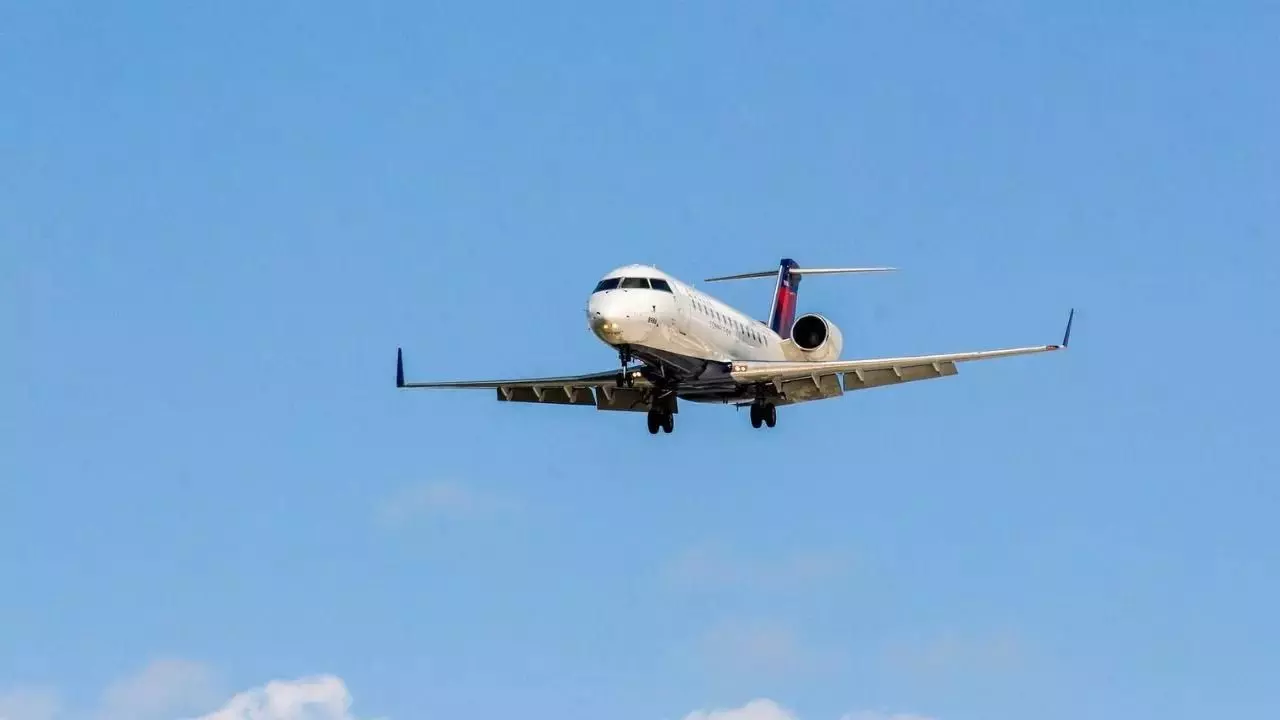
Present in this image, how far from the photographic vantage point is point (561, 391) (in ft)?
147

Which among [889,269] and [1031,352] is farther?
[889,269]

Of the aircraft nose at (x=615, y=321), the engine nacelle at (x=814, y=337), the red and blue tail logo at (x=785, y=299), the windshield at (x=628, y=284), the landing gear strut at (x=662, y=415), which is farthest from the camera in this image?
the red and blue tail logo at (x=785, y=299)

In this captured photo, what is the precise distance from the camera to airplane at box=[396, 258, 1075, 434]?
39.7 m

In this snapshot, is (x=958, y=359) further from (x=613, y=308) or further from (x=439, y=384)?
(x=439, y=384)

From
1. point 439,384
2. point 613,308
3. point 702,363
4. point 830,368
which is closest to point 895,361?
point 830,368

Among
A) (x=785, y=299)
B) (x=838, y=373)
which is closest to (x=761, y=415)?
(x=838, y=373)

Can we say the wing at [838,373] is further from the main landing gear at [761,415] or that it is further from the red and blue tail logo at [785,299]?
the red and blue tail logo at [785,299]

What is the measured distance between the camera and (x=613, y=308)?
39125 millimetres

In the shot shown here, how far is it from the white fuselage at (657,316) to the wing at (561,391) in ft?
7.37

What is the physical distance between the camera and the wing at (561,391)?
4394cm

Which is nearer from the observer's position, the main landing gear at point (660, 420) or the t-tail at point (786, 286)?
the main landing gear at point (660, 420)

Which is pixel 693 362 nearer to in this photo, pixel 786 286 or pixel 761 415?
pixel 761 415

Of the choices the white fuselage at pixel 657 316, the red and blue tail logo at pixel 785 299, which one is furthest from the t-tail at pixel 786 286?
the white fuselage at pixel 657 316

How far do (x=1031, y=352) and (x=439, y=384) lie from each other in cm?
1281
